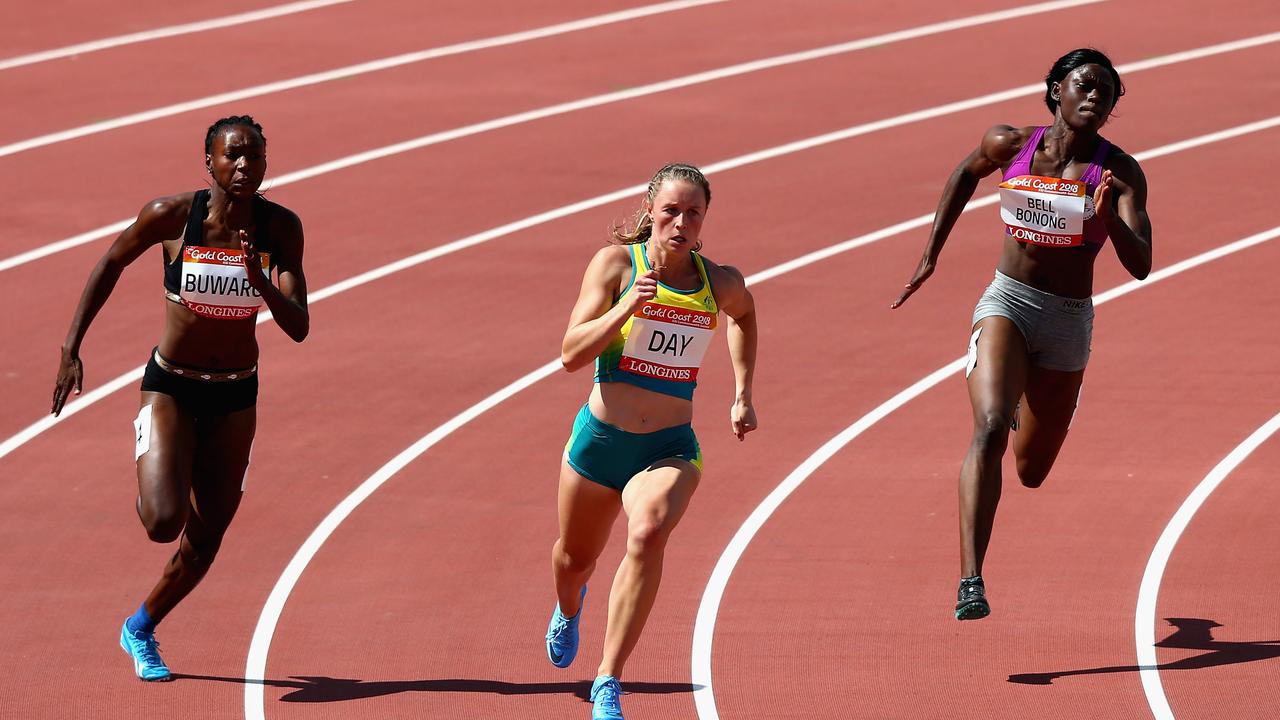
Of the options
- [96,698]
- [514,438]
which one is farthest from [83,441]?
[96,698]

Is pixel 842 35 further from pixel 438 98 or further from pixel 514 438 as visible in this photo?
pixel 514 438

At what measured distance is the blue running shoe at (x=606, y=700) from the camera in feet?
21.2

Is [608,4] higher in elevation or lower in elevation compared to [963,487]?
higher

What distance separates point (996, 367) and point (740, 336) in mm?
1132

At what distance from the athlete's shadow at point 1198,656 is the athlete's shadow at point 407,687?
1.48 meters

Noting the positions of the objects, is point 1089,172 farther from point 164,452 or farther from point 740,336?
point 164,452

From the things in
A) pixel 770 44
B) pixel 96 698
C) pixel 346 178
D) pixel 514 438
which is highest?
A: pixel 770 44

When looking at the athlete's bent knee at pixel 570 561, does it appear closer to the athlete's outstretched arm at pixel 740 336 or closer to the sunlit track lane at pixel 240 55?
the athlete's outstretched arm at pixel 740 336

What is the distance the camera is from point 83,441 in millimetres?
10734

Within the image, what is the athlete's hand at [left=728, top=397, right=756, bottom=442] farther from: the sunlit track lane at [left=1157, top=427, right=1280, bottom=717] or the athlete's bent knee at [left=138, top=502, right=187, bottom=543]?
the athlete's bent knee at [left=138, top=502, right=187, bottom=543]

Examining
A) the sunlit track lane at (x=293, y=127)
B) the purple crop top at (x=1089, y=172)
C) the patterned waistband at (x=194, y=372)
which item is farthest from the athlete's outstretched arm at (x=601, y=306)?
the sunlit track lane at (x=293, y=127)

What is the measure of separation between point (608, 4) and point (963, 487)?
14.7m

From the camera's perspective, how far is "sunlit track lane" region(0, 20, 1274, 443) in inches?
542

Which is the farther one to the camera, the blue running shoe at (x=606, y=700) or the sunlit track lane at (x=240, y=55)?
the sunlit track lane at (x=240, y=55)
